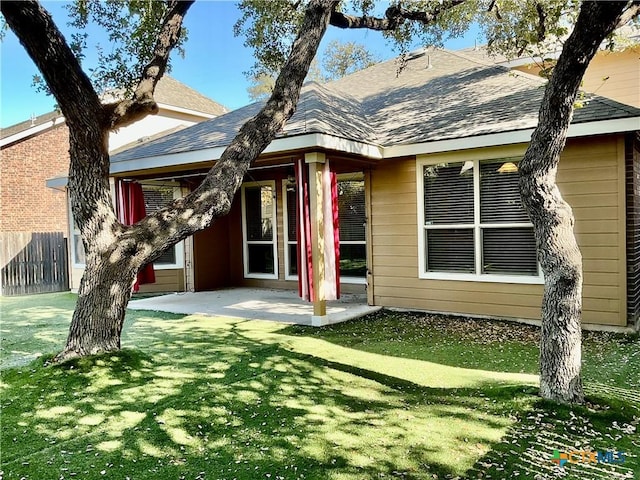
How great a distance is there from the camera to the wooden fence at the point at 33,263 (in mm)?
11914

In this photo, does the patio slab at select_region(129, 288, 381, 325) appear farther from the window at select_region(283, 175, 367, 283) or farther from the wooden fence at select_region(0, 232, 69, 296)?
the wooden fence at select_region(0, 232, 69, 296)

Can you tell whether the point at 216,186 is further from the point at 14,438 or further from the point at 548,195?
the point at 548,195

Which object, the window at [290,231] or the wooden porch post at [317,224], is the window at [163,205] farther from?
the wooden porch post at [317,224]

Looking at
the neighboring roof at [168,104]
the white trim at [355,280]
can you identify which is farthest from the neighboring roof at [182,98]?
the white trim at [355,280]

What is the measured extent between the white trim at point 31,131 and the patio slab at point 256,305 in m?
8.14

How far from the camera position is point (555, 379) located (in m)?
3.52

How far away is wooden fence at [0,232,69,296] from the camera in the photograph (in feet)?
39.1

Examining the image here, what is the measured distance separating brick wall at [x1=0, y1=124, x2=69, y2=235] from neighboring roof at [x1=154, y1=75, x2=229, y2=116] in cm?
359

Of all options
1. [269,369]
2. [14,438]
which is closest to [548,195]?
[269,369]

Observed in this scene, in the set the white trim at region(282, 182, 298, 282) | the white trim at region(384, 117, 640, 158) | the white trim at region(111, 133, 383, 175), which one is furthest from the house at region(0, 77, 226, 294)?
the white trim at region(384, 117, 640, 158)

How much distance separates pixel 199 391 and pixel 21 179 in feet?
44.8

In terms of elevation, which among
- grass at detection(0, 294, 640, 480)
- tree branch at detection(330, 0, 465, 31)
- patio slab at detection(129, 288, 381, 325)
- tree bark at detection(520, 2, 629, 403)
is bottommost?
grass at detection(0, 294, 640, 480)

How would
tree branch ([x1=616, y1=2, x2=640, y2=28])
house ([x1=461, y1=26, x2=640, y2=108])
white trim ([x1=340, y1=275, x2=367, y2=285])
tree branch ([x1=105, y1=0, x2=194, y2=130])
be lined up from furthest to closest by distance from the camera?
house ([x1=461, y1=26, x2=640, y2=108]) < white trim ([x1=340, y1=275, x2=367, y2=285]) < tree branch ([x1=105, y1=0, x2=194, y2=130]) < tree branch ([x1=616, y1=2, x2=640, y2=28])

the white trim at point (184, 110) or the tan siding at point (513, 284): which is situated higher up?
the white trim at point (184, 110)
